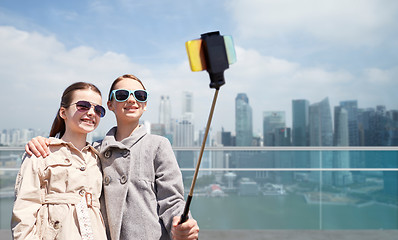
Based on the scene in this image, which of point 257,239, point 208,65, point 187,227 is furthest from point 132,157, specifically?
point 257,239

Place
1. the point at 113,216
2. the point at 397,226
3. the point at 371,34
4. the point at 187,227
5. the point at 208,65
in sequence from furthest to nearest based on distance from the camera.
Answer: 1. the point at 371,34
2. the point at 397,226
3. the point at 113,216
4. the point at 187,227
5. the point at 208,65

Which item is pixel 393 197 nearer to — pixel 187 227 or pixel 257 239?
pixel 257 239

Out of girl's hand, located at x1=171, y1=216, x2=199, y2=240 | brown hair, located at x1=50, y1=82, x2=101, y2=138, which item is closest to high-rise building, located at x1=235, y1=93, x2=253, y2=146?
brown hair, located at x1=50, y1=82, x2=101, y2=138

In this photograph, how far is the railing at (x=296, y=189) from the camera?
4.16 m

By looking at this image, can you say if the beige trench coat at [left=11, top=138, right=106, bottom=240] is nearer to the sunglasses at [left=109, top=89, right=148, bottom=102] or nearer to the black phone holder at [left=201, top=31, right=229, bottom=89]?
the sunglasses at [left=109, top=89, right=148, bottom=102]

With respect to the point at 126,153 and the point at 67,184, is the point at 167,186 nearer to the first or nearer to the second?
the point at 126,153

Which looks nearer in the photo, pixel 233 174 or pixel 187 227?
pixel 187 227

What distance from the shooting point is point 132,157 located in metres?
1.32

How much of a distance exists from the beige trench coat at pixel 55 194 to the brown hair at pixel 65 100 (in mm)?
168

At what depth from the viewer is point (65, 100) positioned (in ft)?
4.56

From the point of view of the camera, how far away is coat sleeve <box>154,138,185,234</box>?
1224 millimetres

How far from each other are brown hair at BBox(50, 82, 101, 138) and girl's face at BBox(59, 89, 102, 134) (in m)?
0.02

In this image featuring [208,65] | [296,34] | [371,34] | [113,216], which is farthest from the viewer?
[371,34]

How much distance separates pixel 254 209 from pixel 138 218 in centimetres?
320
